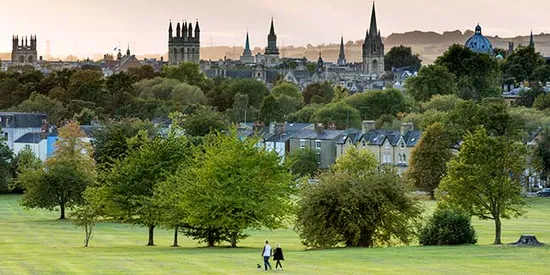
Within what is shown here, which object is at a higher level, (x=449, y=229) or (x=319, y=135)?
(x=319, y=135)

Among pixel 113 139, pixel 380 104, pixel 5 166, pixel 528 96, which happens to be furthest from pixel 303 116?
pixel 113 139

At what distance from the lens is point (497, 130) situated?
379 feet

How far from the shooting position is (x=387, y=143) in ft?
405

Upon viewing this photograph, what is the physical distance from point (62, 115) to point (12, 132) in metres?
24.9

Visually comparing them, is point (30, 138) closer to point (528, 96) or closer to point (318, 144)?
point (318, 144)

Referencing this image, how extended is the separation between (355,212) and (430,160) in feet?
146

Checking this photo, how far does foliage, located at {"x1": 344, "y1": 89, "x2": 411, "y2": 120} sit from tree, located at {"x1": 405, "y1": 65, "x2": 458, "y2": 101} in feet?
23.2

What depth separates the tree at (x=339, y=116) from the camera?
154 meters

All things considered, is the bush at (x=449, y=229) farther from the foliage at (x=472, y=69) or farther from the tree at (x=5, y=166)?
the foliage at (x=472, y=69)

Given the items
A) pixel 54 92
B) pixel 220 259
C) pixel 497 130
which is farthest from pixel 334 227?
pixel 54 92

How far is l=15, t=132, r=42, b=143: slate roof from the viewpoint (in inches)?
5531

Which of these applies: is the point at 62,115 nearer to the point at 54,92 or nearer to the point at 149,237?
the point at 54,92

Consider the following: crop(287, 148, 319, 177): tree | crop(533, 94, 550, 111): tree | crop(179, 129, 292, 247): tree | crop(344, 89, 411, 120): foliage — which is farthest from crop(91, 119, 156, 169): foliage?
crop(533, 94, 550, 111): tree

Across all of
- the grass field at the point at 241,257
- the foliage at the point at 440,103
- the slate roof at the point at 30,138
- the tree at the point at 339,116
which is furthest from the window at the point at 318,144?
the grass field at the point at 241,257
